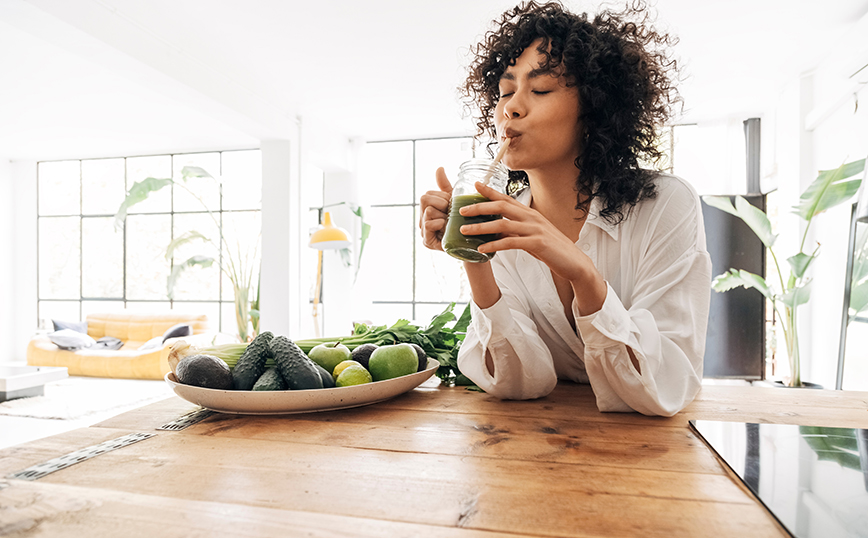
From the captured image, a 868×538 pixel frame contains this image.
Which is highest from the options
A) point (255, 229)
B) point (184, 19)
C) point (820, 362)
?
point (184, 19)

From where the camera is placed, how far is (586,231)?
1.18 meters

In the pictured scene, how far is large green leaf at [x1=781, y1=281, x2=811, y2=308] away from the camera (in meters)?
4.18

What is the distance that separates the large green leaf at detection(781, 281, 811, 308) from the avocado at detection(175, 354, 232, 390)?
4.61 metres

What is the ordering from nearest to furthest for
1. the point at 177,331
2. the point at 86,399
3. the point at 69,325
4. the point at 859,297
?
the point at 859,297 → the point at 86,399 → the point at 177,331 → the point at 69,325

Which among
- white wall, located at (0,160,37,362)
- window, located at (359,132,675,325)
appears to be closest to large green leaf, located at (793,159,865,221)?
window, located at (359,132,675,325)

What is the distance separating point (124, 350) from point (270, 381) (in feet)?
22.2

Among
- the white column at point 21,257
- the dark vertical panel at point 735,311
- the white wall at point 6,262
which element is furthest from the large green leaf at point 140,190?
the dark vertical panel at point 735,311

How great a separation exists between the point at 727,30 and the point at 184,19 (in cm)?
421

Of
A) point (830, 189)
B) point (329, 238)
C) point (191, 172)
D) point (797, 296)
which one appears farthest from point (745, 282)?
point (191, 172)

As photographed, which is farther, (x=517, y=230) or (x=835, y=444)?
(x=517, y=230)

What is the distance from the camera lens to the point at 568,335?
119 cm

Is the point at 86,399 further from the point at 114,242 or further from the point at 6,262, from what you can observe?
the point at 6,262

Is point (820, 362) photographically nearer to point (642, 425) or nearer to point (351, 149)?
point (642, 425)

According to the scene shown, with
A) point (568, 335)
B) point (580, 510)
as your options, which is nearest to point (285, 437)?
point (580, 510)
